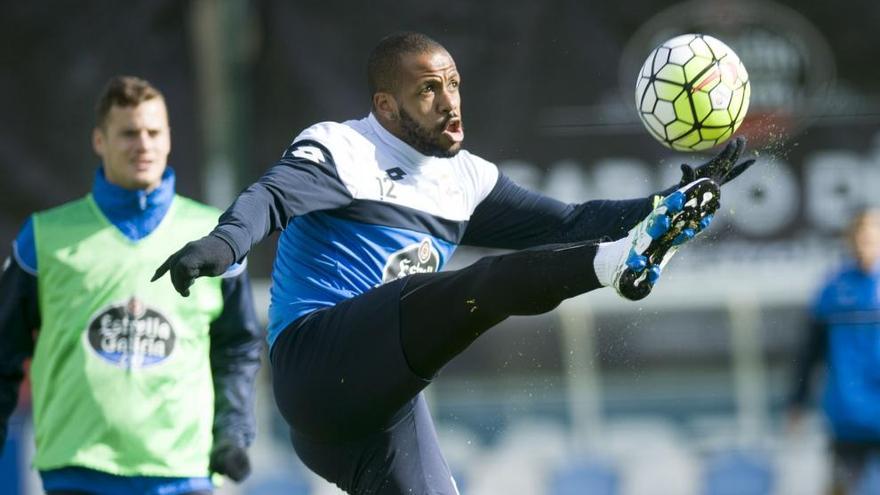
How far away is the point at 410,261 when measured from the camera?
4879mm

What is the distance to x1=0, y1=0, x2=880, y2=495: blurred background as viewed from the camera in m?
8.98

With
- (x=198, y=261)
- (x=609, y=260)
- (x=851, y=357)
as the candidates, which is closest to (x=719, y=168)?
(x=609, y=260)

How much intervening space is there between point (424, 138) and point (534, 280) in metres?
0.82

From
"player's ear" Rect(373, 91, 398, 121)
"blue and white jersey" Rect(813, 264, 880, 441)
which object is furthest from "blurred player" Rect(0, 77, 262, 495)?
"blue and white jersey" Rect(813, 264, 880, 441)

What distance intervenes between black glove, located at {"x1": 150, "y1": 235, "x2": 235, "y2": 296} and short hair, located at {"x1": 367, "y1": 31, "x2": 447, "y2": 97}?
1.01m

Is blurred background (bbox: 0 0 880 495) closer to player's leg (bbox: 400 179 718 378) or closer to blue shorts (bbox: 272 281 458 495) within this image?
blue shorts (bbox: 272 281 458 495)

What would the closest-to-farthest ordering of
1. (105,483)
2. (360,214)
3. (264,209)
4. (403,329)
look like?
(264,209)
(403,329)
(360,214)
(105,483)

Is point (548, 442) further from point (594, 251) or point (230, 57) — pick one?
point (594, 251)

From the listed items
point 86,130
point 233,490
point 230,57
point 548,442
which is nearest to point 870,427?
point 548,442

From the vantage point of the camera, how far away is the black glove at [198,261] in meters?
3.99

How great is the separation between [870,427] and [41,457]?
14.6 feet

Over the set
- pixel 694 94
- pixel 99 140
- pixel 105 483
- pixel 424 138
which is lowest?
pixel 105 483

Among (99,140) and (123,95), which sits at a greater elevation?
(123,95)

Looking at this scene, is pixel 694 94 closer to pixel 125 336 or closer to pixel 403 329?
pixel 403 329
